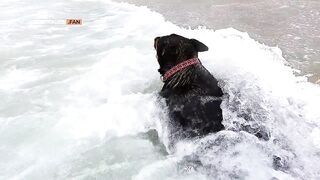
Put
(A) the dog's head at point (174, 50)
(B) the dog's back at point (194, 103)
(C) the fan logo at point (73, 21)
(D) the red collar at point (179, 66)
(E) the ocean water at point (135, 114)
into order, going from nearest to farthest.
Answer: (E) the ocean water at point (135, 114) → (B) the dog's back at point (194, 103) → (D) the red collar at point (179, 66) → (A) the dog's head at point (174, 50) → (C) the fan logo at point (73, 21)

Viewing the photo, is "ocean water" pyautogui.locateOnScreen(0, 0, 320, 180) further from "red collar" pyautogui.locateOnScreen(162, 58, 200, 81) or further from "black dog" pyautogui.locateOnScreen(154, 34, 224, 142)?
"red collar" pyautogui.locateOnScreen(162, 58, 200, 81)

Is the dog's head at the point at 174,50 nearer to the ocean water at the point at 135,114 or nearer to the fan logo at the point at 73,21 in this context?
the ocean water at the point at 135,114

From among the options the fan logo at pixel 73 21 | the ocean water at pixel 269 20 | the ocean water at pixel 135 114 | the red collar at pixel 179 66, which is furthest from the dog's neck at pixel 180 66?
the fan logo at pixel 73 21

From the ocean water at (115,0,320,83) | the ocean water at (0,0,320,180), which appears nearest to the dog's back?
the ocean water at (0,0,320,180)

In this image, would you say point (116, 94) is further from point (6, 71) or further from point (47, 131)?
point (6, 71)

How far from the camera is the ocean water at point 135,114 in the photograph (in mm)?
4801

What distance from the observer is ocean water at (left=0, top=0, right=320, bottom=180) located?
480cm

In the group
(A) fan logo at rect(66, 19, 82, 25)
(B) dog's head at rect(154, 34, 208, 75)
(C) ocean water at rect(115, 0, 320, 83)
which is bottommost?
(A) fan logo at rect(66, 19, 82, 25)

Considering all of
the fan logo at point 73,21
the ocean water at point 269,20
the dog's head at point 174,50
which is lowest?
the fan logo at point 73,21

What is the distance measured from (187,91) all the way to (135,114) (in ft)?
3.49

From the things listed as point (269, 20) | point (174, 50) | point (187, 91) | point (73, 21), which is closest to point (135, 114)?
point (187, 91)

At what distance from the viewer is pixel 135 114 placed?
613 centimetres

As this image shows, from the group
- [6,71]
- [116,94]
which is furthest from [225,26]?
[6,71]

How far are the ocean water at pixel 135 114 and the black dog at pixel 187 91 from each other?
0.14 meters
